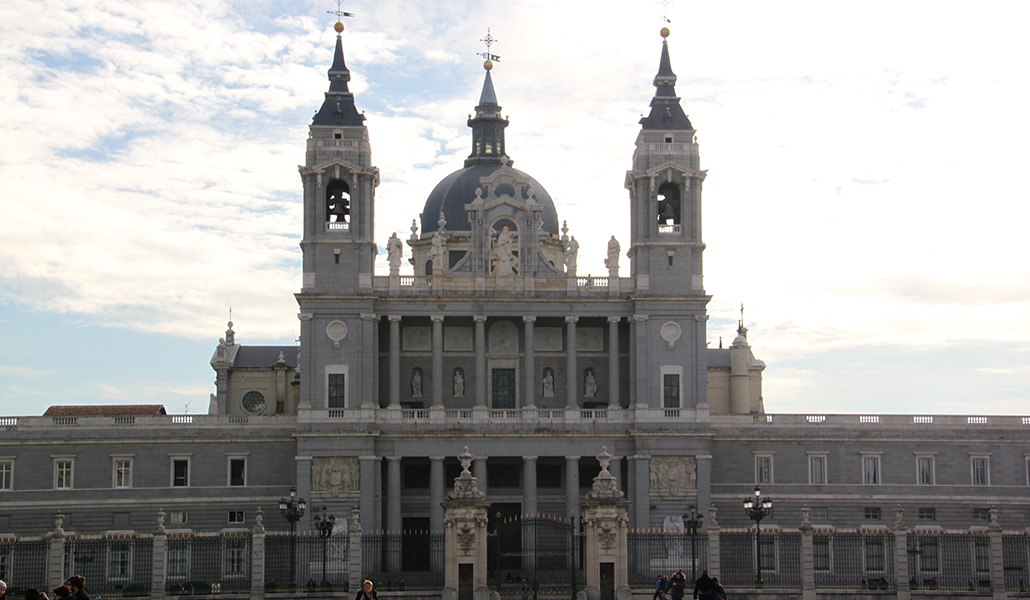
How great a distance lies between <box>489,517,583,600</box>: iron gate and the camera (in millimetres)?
46656

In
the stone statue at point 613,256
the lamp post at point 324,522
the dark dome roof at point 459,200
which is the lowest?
the lamp post at point 324,522

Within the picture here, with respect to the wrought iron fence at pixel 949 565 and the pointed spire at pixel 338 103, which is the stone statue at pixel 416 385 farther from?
the wrought iron fence at pixel 949 565

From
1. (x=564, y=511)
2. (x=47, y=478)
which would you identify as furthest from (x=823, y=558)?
(x=47, y=478)

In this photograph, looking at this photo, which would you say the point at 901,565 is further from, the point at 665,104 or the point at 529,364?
the point at 665,104

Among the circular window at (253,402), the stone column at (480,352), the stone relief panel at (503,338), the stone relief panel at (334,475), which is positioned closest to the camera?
the stone relief panel at (334,475)

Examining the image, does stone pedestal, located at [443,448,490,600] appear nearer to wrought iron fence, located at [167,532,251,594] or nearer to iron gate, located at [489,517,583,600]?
iron gate, located at [489,517,583,600]

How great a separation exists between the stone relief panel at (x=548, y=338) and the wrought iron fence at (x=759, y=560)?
1628 centimetres

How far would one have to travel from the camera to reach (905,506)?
70.6 meters

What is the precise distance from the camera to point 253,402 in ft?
296

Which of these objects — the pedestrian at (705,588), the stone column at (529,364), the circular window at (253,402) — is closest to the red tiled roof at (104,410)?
the circular window at (253,402)

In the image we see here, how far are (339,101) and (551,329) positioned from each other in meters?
17.1

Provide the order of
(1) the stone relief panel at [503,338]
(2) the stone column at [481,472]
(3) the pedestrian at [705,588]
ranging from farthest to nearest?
1. (1) the stone relief panel at [503,338]
2. (2) the stone column at [481,472]
3. (3) the pedestrian at [705,588]

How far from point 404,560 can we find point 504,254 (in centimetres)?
1707

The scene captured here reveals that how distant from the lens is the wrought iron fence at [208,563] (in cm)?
4941
